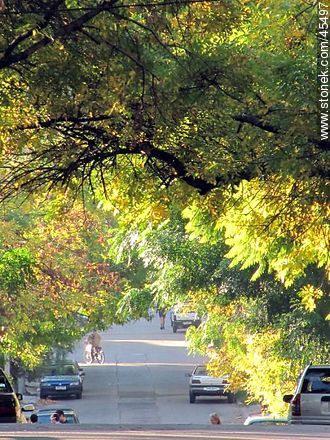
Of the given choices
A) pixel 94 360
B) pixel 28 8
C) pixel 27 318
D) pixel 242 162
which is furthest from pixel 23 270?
pixel 94 360

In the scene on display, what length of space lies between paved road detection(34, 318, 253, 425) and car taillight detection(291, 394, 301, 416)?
54.1 ft

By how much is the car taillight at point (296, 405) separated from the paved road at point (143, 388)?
54.1 feet

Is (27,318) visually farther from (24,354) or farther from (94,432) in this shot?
(94,432)

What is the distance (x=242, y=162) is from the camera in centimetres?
1208

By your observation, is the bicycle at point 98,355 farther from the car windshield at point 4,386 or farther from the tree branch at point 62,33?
the tree branch at point 62,33

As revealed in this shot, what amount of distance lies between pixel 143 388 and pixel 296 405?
106 feet

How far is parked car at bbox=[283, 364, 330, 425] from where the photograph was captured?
54.6ft

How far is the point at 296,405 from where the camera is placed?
16.8 m

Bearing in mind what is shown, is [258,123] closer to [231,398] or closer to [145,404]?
[145,404]

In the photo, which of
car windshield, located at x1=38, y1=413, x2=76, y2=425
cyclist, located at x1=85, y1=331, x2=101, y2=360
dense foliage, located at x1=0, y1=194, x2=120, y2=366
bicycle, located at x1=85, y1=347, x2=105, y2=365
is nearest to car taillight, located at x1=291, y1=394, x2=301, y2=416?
dense foliage, located at x1=0, y1=194, x2=120, y2=366

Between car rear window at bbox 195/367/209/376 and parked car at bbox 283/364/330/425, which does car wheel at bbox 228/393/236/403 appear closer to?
car rear window at bbox 195/367/209/376

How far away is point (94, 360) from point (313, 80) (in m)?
49.3

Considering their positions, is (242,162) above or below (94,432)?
above

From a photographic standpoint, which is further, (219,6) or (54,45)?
(219,6)
